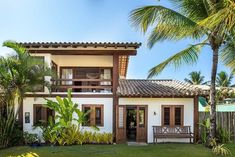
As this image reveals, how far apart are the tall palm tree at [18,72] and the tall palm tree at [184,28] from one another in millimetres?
6393

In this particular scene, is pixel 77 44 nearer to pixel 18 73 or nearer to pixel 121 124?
pixel 18 73

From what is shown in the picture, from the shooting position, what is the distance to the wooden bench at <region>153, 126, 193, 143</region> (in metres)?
18.2

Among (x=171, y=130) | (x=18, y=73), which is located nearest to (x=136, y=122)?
(x=171, y=130)

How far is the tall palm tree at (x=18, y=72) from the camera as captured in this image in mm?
15898

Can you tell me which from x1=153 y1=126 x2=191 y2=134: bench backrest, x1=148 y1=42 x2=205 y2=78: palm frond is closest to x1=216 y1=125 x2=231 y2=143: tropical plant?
x1=153 y1=126 x2=191 y2=134: bench backrest

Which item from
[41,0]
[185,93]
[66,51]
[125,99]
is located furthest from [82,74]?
[41,0]

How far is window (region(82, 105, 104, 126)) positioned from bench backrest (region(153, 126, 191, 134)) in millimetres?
3401

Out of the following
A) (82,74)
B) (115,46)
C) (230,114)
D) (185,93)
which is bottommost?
(230,114)

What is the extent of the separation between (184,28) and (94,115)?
8720 millimetres

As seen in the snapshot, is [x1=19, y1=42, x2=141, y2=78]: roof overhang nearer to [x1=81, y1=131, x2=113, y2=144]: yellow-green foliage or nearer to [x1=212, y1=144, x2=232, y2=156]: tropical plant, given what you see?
[x1=81, y1=131, x2=113, y2=144]: yellow-green foliage

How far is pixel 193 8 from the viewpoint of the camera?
14.7m

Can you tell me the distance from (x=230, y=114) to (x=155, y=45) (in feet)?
30.8

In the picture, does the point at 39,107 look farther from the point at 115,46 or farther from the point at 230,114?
the point at 230,114

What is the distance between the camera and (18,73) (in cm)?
1606
